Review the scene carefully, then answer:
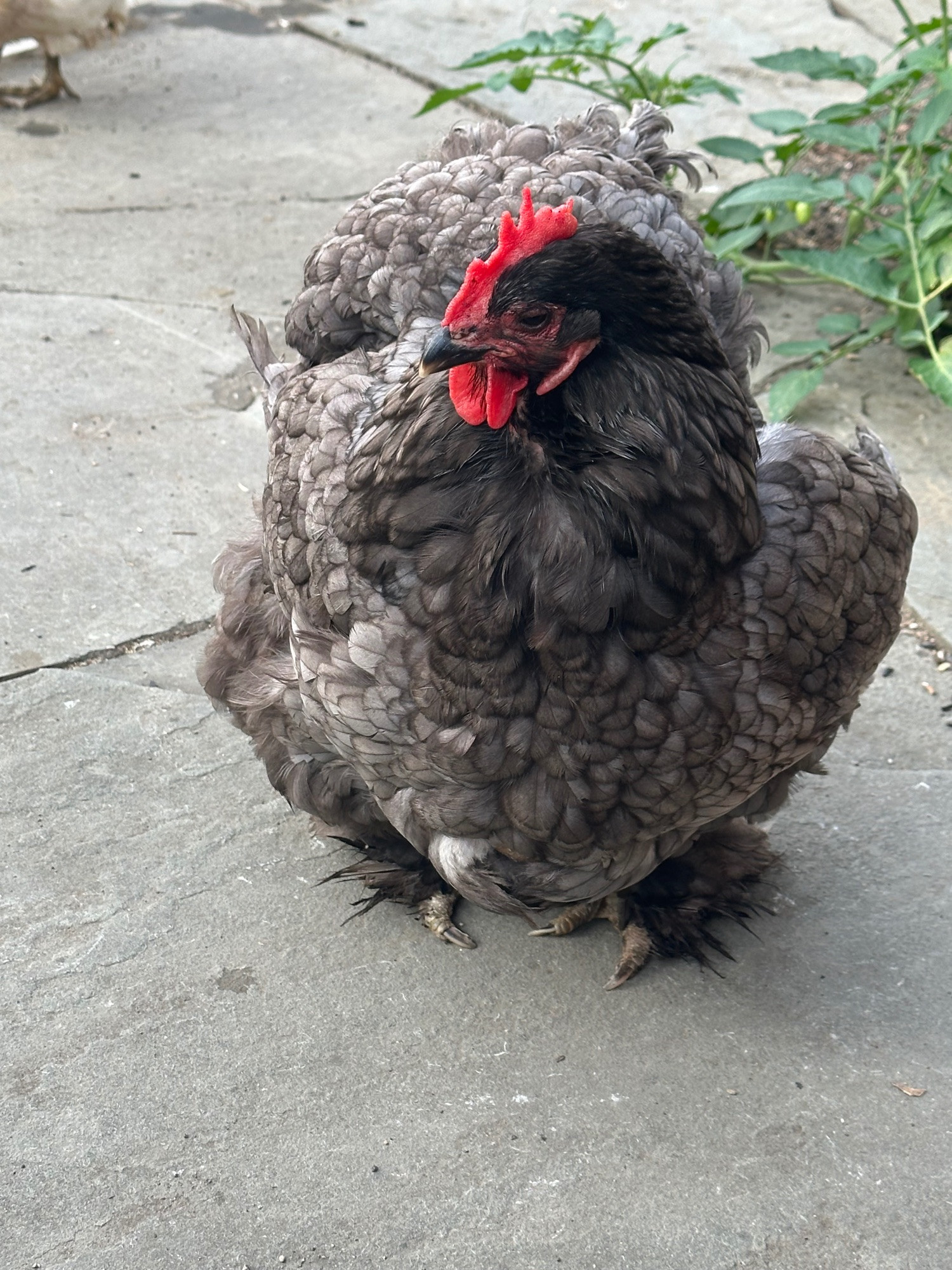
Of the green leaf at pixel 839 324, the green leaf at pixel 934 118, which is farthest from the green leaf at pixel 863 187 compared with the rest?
the green leaf at pixel 839 324

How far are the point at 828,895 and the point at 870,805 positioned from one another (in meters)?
0.34

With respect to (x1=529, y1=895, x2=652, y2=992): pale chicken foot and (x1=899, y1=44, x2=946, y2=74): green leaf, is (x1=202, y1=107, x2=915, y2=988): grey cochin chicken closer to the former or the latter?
(x1=529, y1=895, x2=652, y2=992): pale chicken foot

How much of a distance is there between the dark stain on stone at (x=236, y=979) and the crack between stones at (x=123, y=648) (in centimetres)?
110

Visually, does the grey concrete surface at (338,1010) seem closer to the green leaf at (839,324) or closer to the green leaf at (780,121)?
the green leaf at (839,324)

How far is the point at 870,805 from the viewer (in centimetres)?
345

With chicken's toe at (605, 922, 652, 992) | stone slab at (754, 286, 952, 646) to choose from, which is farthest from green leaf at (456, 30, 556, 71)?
chicken's toe at (605, 922, 652, 992)

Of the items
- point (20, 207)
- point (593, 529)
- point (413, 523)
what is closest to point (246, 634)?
point (413, 523)

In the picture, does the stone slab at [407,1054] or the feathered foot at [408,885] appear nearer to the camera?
the stone slab at [407,1054]

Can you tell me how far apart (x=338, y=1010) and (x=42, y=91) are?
589cm

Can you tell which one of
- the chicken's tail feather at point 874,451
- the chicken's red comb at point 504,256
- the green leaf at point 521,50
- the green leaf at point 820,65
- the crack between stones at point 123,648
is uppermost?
the chicken's red comb at point 504,256

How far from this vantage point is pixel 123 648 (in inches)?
147

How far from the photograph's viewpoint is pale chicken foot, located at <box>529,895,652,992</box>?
3033 mm

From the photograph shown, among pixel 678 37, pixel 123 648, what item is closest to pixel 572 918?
pixel 123 648

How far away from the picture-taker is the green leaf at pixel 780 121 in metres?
5.05
